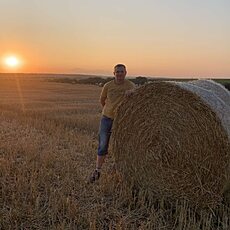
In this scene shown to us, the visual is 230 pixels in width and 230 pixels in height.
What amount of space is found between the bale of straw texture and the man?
29 cm

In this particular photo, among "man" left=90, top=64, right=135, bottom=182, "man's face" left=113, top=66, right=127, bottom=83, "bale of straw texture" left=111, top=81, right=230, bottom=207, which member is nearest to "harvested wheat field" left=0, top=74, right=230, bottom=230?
"bale of straw texture" left=111, top=81, right=230, bottom=207

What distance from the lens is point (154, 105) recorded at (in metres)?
5.54

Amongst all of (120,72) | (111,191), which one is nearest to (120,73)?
(120,72)

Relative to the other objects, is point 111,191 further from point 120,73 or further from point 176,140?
point 120,73

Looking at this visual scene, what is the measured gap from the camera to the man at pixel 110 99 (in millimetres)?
5973

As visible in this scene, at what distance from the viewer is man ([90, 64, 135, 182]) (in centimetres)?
597

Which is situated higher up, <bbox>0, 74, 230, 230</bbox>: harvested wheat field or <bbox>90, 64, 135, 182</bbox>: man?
<bbox>90, 64, 135, 182</bbox>: man

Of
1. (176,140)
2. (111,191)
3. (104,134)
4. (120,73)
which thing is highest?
(120,73)

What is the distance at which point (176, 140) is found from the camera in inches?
207

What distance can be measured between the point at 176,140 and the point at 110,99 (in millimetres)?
1381

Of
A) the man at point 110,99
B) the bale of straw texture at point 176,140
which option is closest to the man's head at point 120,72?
the man at point 110,99

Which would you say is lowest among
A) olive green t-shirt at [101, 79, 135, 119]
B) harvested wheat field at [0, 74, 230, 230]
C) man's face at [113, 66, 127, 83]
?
harvested wheat field at [0, 74, 230, 230]

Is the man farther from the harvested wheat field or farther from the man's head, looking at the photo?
the harvested wheat field

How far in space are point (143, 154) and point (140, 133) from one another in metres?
0.30
